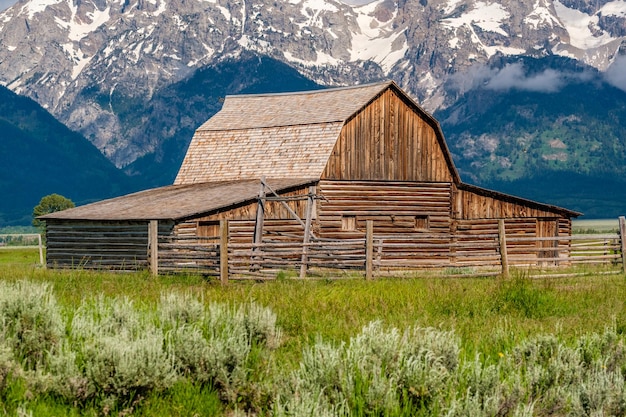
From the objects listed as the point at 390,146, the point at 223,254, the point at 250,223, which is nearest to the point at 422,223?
the point at 390,146

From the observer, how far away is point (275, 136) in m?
39.1

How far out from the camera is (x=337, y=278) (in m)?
22.3

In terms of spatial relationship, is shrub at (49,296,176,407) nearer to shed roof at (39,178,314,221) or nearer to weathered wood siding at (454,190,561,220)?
shed roof at (39,178,314,221)

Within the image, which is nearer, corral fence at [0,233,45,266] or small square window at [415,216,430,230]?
small square window at [415,216,430,230]

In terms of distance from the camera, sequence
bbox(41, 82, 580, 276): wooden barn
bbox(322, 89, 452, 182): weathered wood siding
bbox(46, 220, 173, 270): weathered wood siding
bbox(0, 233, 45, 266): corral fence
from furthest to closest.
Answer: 1. bbox(0, 233, 45, 266): corral fence
2. bbox(322, 89, 452, 182): weathered wood siding
3. bbox(41, 82, 580, 276): wooden barn
4. bbox(46, 220, 173, 270): weathered wood siding

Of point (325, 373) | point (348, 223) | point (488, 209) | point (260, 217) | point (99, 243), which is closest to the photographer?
point (325, 373)

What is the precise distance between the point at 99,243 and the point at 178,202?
3312mm

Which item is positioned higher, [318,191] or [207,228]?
[318,191]

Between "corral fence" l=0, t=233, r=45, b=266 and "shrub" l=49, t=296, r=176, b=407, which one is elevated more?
"corral fence" l=0, t=233, r=45, b=266

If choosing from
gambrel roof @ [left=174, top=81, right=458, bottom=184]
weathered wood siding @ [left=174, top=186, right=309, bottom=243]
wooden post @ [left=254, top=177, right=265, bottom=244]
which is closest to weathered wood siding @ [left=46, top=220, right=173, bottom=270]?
weathered wood siding @ [left=174, top=186, right=309, bottom=243]

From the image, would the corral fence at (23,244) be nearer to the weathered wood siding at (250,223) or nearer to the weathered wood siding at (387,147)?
the weathered wood siding at (250,223)

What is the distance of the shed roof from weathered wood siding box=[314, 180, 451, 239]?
1984 millimetres

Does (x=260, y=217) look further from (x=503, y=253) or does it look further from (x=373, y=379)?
(x=373, y=379)

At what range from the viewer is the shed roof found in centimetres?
3067
